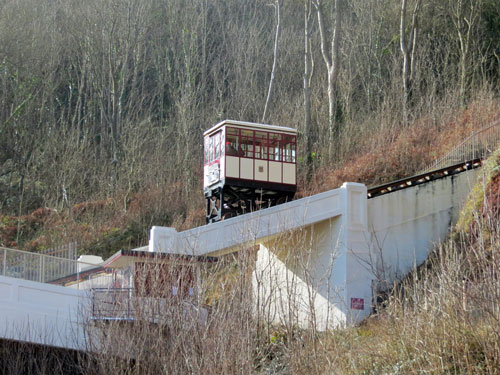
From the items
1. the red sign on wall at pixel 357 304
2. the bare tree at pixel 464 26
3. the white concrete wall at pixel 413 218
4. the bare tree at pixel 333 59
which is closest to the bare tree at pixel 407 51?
the bare tree at pixel 464 26

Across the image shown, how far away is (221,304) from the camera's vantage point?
Result: 20297mm

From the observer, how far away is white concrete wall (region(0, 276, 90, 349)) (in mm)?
21703

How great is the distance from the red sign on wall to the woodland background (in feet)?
39.4

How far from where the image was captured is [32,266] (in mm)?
23969

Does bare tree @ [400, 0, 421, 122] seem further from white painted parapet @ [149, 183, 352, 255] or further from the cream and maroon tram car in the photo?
white painted parapet @ [149, 183, 352, 255]

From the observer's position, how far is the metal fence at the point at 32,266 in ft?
76.6

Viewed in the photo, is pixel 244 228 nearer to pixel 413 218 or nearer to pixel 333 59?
pixel 413 218

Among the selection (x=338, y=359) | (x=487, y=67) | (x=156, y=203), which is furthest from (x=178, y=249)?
(x=487, y=67)

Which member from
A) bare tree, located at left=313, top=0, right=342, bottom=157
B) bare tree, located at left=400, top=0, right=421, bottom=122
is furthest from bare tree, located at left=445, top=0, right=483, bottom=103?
bare tree, located at left=313, top=0, right=342, bottom=157

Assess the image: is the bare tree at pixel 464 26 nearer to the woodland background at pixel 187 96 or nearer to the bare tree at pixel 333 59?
the woodland background at pixel 187 96

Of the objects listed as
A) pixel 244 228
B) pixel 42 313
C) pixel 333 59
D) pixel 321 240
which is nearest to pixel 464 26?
pixel 333 59

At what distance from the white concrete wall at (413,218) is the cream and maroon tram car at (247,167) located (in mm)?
4316

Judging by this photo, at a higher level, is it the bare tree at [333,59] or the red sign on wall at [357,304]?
the bare tree at [333,59]

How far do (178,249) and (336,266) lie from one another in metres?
5.54
